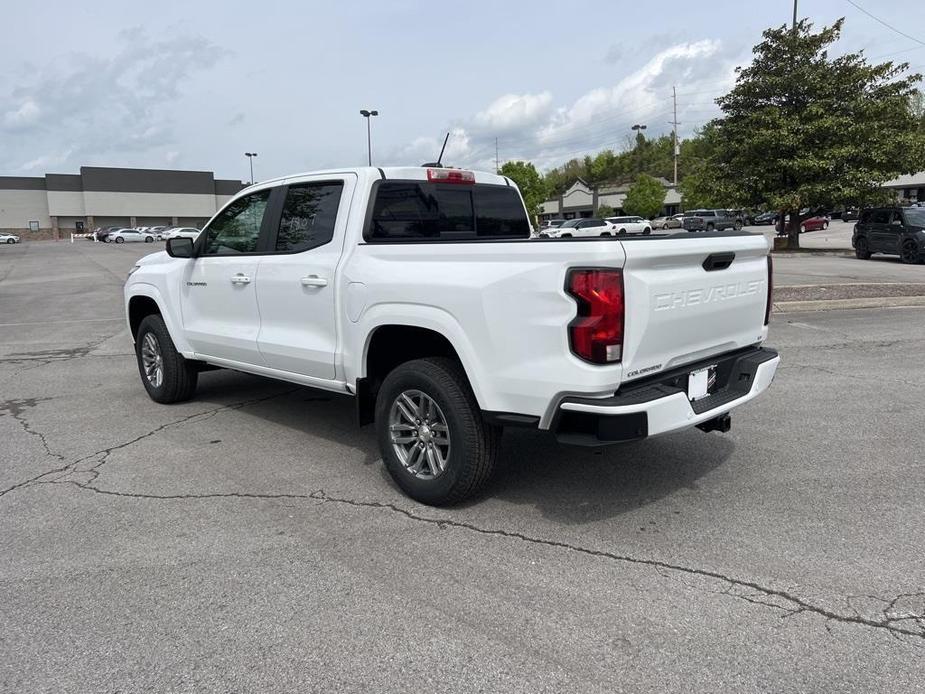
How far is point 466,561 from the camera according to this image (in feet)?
11.3

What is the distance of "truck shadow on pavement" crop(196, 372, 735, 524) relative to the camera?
4.16 metres

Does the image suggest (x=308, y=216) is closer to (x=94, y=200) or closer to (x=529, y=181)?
(x=529, y=181)

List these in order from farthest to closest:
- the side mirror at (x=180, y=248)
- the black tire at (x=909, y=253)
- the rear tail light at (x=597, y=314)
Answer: the black tire at (x=909, y=253) < the side mirror at (x=180, y=248) < the rear tail light at (x=597, y=314)

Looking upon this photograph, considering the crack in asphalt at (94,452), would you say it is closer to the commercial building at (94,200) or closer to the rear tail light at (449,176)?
the rear tail light at (449,176)

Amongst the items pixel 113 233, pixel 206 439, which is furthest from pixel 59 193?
pixel 206 439

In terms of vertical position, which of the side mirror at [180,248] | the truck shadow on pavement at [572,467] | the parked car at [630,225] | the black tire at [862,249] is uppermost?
the parked car at [630,225]

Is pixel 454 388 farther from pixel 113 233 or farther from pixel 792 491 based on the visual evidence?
pixel 113 233

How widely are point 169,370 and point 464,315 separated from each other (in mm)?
3857

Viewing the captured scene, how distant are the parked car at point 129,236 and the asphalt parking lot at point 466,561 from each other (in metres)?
67.2

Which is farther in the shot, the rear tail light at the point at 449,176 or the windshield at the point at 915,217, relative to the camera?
the windshield at the point at 915,217

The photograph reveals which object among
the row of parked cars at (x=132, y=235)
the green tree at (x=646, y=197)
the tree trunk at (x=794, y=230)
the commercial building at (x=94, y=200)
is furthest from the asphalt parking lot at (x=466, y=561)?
the commercial building at (x=94, y=200)

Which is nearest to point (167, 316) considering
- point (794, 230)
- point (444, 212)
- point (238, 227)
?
point (238, 227)

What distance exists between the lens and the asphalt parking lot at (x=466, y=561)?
8.71ft

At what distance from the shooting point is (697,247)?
3650 millimetres
